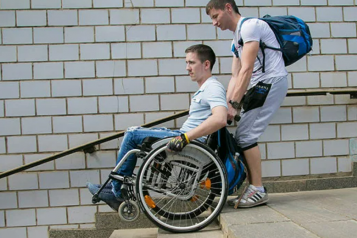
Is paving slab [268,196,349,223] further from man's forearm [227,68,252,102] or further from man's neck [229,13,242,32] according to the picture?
man's neck [229,13,242,32]

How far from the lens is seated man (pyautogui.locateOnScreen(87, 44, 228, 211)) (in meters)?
2.25

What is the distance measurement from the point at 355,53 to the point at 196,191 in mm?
2317

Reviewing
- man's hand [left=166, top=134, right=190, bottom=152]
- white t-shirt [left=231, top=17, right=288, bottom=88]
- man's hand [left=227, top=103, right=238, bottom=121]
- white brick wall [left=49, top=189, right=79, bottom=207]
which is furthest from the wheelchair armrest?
white brick wall [left=49, top=189, right=79, bottom=207]

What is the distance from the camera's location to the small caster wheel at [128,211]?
240 cm

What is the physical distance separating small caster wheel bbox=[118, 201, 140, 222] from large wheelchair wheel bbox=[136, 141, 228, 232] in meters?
0.12

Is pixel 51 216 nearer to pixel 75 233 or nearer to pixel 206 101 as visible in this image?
pixel 75 233

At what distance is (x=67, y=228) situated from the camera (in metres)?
3.56

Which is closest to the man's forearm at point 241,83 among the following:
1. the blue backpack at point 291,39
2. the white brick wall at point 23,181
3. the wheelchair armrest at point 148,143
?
the blue backpack at point 291,39

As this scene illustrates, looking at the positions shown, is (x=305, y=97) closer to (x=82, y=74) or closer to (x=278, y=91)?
(x=278, y=91)

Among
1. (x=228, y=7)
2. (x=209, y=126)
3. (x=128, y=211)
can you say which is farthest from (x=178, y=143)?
(x=228, y=7)

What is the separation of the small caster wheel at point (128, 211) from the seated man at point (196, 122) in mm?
51

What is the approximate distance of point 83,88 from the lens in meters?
3.54

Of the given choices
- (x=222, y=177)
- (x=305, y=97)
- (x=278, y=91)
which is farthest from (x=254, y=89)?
(x=305, y=97)

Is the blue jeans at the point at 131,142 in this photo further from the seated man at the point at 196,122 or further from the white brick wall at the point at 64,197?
the white brick wall at the point at 64,197
